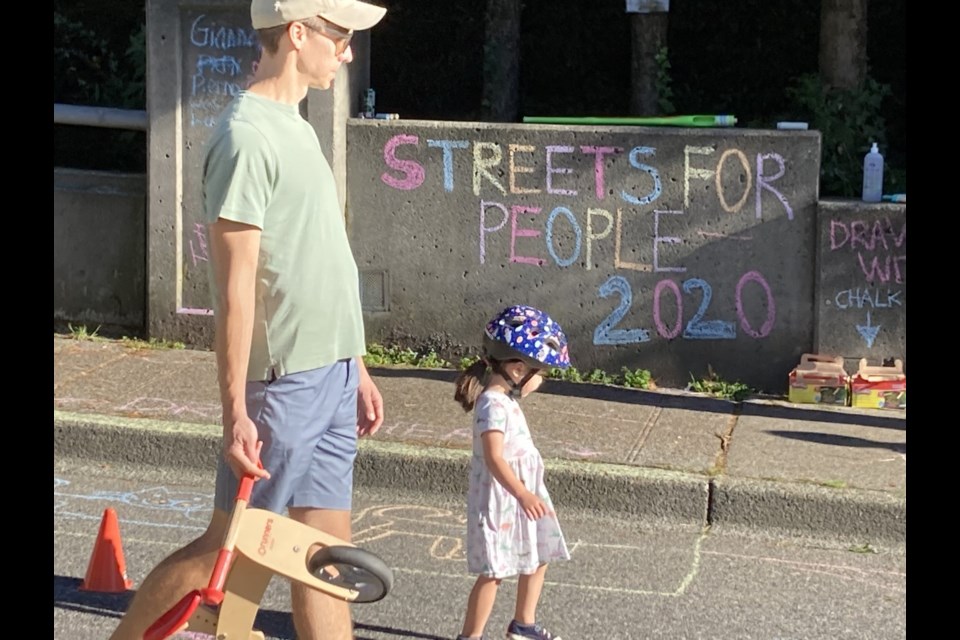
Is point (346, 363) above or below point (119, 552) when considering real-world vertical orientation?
→ above

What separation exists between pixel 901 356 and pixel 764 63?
270cm

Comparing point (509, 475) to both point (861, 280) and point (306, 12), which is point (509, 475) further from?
point (861, 280)

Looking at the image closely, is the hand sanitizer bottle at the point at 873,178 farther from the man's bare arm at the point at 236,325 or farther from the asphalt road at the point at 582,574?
the man's bare arm at the point at 236,325

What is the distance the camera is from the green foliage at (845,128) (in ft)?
29.6

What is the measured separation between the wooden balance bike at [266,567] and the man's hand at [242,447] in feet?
0.10

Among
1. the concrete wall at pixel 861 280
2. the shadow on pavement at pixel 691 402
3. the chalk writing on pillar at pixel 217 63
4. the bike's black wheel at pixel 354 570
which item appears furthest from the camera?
the chalk writing on pillar at pixel 217 63

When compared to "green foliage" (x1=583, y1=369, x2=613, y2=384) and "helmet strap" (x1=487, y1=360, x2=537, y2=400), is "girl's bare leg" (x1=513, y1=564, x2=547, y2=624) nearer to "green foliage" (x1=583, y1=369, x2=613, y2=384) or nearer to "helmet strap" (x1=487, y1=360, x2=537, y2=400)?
"helmet strap" (x1=487, y1=360, x2=537, y2=400)

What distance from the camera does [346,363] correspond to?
415 cm

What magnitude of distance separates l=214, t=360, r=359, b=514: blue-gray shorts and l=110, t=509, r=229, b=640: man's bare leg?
A: 0.09 meters

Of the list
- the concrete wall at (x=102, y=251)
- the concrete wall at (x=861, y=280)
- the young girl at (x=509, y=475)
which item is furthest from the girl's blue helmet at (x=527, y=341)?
the concrete wall at (x=102, y=251)

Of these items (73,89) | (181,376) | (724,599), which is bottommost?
(724,599)

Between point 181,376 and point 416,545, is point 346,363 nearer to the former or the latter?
point 416,545

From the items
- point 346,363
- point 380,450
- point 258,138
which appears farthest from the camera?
point 380,450
